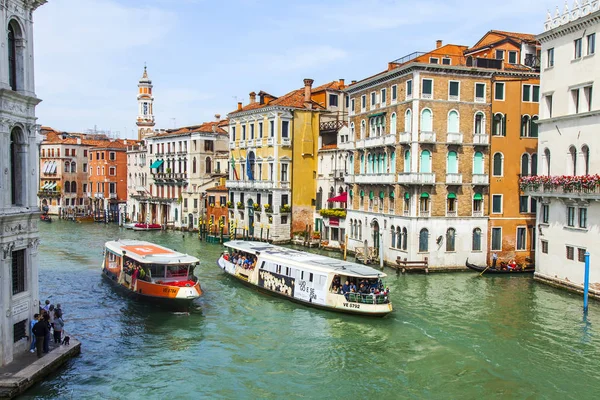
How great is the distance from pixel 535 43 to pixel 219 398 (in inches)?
1053

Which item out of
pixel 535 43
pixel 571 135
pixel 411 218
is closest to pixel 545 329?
pixel 571 135

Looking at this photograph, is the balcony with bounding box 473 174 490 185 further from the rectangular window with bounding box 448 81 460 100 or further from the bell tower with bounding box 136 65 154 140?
the bell tower with bounding box 136 65 154 140

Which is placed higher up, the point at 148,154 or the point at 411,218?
the point at 148,154

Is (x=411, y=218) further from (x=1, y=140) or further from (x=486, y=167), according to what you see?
(x=1, y=140)

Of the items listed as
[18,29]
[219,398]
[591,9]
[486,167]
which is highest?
[591,9]

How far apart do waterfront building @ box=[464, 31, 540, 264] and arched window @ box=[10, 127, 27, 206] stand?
22.7 m

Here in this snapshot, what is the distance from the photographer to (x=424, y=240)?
2964cm

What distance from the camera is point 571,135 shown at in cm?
2438

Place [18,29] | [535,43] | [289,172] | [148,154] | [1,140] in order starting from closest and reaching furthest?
[1,140], [18,29], [535,43], [289,172], [148,154]

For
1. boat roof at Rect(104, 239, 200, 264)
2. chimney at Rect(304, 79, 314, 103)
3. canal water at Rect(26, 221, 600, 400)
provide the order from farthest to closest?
chimney at Rect(304, 79, 314, 103) < boat roof at Rect(104, 239, 200, 264) < canal water at Rect(26, 221, 600, 400)

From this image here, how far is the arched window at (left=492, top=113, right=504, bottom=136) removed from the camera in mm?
30516

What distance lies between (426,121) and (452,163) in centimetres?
250

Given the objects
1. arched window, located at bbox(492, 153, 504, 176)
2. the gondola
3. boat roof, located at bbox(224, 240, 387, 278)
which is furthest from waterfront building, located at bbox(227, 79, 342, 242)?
the gondola

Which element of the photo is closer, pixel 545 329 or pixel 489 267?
pixel 545 329
